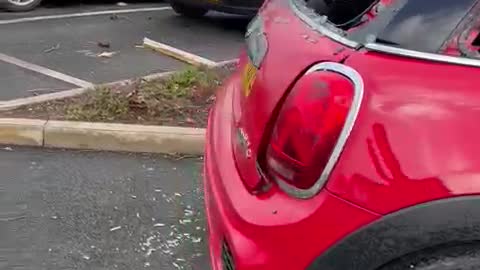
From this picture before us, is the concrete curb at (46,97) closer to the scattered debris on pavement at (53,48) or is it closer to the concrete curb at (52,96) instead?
the concrete curb at (52,96)

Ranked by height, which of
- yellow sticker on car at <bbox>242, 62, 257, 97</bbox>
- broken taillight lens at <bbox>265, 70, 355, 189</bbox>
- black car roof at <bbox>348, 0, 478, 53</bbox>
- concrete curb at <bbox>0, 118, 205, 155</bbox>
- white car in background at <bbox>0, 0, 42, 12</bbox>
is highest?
black car roof at <bbox>348, 0, 478, 53</bbox>

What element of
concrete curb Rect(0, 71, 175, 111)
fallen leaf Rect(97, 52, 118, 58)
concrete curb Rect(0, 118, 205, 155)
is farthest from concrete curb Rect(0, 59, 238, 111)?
fallen leaf Rect(97, 52, 118, 58)

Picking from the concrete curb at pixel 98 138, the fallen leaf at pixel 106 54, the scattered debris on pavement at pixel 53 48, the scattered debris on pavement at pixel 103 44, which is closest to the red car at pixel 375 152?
the concrete curb at pixel 98 138

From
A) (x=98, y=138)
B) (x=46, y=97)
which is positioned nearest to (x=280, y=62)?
(x=98, y=138)

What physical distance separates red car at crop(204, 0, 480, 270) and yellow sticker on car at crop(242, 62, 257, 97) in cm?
30

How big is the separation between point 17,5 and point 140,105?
437 centimetres

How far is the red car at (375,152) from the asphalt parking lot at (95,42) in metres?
3.69

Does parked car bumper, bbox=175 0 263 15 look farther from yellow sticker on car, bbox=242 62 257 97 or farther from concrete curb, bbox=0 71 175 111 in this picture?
yellow sticker on car, bbox=242 62 257 97

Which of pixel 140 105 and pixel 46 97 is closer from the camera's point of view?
pixel 140 105

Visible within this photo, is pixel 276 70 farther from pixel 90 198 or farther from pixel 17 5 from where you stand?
pixel 17 5

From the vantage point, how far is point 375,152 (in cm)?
197

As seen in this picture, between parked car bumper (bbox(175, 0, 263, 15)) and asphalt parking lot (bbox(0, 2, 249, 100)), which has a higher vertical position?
parked car bumper (bbox(175, 0, 263, 15))

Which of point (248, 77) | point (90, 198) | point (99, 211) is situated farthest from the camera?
point (90, 198)

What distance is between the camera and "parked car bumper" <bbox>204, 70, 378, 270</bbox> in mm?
2041
